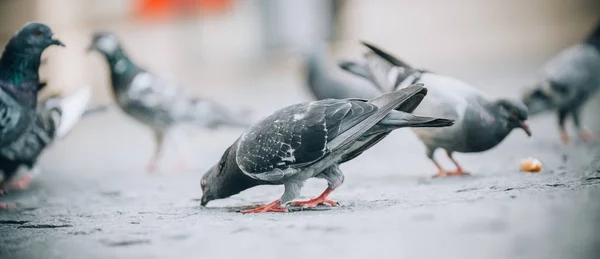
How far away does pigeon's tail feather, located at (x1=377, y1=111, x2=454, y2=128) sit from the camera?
9.52 feet

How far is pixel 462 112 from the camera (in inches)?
145

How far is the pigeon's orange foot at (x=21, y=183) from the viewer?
A: 192 inches

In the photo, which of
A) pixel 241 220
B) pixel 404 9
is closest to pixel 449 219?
pixel 241 220

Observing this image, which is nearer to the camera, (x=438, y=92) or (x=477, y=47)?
(x=438, y=92)

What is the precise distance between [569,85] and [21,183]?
436 cm

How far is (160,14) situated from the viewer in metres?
13.3

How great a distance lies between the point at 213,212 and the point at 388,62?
4.98 feet

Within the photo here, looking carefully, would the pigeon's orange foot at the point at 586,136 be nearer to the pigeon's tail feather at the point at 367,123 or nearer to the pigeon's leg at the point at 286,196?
the pigeon's tail feather at the point at 367,123

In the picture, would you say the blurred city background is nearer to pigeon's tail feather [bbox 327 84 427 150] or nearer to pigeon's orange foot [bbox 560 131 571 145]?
pigeon's orange foot [bbox 560 131 571 145]

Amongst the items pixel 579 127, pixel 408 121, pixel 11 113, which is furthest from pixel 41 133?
pixel 579 127

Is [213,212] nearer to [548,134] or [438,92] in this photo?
[438,92]

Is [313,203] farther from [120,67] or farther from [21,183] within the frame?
[21,183]

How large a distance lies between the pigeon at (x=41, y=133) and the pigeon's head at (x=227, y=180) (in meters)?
1.69

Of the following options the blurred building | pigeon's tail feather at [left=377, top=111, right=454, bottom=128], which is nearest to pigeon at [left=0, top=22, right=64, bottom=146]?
pigeon's tail feather at [left=377, top=111, right=454, bottom=128]
